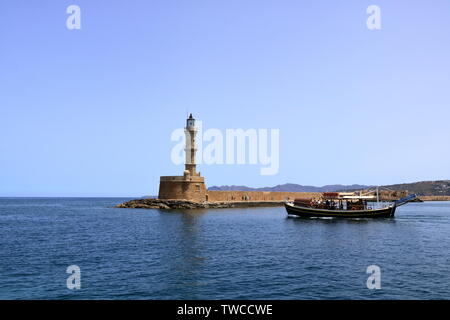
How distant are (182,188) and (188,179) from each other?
1809mm

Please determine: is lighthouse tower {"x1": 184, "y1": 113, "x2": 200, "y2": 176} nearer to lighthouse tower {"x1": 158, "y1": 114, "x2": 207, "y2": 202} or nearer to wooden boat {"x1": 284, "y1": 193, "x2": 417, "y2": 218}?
lighthouse tower {"x1": 158, "y1": 114, "x2": 207, "y2": 202}

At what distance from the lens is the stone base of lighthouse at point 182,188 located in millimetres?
58719

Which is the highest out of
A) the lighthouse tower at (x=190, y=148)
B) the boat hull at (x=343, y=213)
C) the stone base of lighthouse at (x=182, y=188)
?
the lighthouse tower at (x=190, y=148)

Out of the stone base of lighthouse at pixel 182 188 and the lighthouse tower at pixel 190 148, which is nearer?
the lighthouse tower at pixel 190 148

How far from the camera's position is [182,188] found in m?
58.9

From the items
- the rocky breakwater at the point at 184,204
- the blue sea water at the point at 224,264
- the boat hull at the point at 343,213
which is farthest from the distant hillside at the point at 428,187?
the blue sea water at the point at 224,264

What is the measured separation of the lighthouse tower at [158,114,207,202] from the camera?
58469mm

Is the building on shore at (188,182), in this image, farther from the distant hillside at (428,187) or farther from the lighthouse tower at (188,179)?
the distant hillside at (428,187)

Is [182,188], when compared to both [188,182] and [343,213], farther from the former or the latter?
[343,213]

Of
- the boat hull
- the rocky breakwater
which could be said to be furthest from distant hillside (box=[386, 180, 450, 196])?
the boat hull

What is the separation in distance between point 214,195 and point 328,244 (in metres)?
42.0

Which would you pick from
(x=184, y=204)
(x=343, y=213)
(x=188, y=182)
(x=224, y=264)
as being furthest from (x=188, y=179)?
(x=224, y=264)
